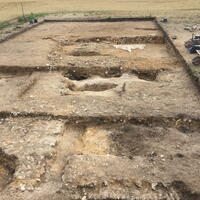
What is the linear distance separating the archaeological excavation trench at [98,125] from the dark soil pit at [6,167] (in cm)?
2

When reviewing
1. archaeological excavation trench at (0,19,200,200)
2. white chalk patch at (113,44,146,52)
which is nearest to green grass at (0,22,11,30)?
archaeological excavation trench at (0,19,200,200)

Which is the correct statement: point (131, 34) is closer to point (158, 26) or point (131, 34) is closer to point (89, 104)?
point (158, 26)

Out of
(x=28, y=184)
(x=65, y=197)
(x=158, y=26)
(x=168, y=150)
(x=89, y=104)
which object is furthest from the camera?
(x=158, y=26)

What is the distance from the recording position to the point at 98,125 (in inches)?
297

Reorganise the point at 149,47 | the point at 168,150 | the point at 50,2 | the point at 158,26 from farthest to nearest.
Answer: the point at 50,2
the point at 158,26
the point at 149,47
the point at 168,150

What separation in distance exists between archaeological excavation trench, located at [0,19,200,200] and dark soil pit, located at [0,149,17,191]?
17 millimetres

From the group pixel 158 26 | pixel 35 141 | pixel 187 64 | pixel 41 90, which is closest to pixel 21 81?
pixel 41 90

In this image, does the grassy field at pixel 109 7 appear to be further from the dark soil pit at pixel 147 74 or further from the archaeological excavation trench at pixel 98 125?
the dark soil pit at pixel 147 74

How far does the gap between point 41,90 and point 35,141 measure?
109 inches

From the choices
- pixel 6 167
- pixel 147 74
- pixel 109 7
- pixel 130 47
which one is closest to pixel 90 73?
pixel 147 74

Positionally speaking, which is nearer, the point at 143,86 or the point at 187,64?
the point at 143,86

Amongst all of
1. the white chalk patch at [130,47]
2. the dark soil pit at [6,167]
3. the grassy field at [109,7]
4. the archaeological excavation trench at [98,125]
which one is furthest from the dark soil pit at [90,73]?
the grassy field at [109,7]

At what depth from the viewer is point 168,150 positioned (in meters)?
6.36

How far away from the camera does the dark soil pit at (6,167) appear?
584cm
